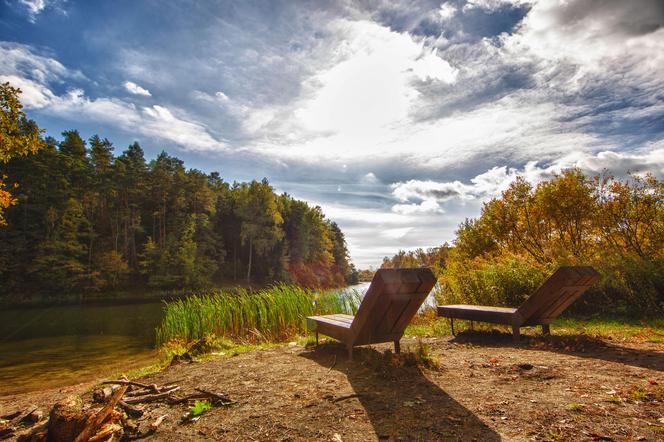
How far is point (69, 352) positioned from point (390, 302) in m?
10.0

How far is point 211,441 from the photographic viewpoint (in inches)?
95.3

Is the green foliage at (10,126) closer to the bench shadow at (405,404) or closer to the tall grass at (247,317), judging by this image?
the tall grass at (247,317)

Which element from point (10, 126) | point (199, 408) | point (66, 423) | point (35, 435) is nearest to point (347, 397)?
point (199, 408)

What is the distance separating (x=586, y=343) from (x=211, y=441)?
17.1 ft

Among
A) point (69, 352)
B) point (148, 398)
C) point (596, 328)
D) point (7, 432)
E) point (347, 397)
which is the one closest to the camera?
point (7, 432)

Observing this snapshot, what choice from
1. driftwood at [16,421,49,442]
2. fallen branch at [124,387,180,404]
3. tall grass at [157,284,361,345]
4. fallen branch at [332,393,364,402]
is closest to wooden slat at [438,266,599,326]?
fallen branch at [332,393,364,402]

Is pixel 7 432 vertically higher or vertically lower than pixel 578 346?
lower

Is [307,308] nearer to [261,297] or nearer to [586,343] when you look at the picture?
[261,297]

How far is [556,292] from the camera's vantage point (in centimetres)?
484

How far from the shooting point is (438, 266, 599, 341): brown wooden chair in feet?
15.5

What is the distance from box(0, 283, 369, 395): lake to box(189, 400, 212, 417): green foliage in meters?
4.18

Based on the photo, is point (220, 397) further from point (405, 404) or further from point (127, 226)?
point (127, 226)

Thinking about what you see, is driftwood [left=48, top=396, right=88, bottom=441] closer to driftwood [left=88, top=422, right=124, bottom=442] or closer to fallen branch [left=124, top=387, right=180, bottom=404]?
driftwood [left=88, top=422, right=124, bottom=442]

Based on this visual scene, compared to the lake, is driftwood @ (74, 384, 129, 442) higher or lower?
higher
